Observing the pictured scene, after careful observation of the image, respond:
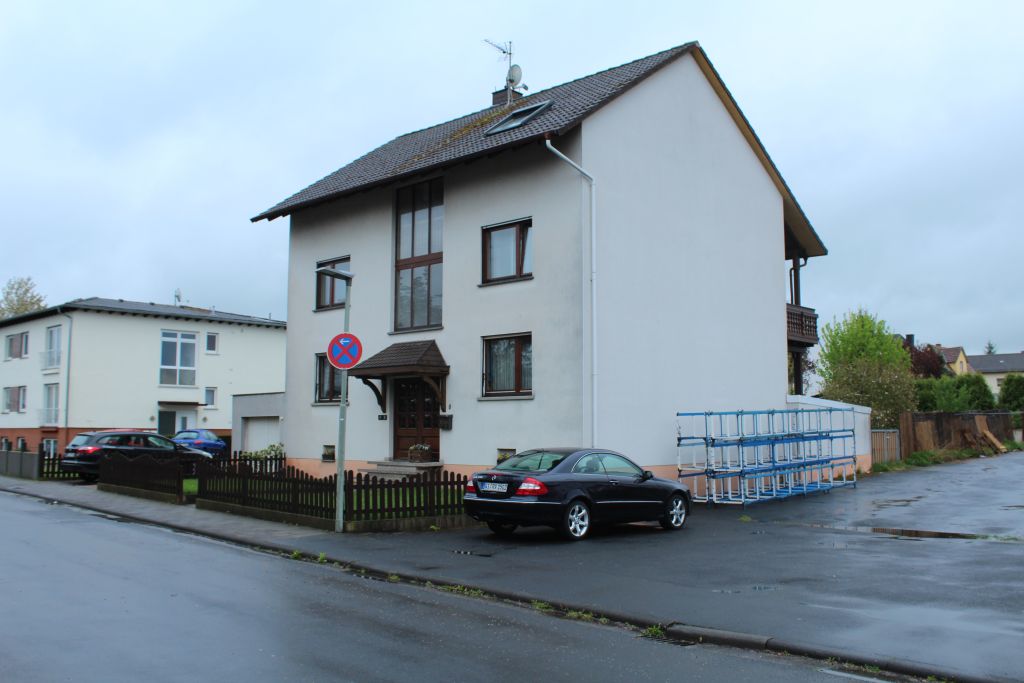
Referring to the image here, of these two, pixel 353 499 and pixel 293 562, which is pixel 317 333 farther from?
pixel 293 562

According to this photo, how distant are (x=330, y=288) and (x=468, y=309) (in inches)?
238

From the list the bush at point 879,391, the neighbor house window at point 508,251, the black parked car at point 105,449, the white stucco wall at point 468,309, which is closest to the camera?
the white stucco wall at point 468,309

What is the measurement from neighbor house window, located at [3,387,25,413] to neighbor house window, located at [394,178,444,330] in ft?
105

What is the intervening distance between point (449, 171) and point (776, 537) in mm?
12088

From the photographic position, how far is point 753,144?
2442 centimetres

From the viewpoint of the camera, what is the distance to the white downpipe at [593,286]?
58.7 feet

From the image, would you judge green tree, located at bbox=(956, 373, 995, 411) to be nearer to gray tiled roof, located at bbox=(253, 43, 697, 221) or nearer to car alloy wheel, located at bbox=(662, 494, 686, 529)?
gray tiled roof, located at bbox=(253, 43, 697, 221)

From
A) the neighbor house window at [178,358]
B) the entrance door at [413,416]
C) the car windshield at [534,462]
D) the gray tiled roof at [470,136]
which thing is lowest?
the car windshield at [534,462]

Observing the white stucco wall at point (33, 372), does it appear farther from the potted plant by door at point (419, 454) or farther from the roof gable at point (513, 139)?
the potted plant by door at point (419, 454)


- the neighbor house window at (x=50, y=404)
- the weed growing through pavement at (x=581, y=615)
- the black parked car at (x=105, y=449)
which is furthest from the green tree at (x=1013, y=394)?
the weed growing through pavement at (x=581, y=615)

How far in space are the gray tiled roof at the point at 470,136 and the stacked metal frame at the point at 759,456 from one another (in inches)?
283

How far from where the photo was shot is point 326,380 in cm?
2427

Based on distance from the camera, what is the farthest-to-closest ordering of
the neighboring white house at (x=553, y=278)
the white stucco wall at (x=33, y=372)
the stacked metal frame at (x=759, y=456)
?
1. the white stucco wall at (x=33, y=372)
2. the stacked metal frame at (x=759, y=456)
3. the neighboring white house at (x=553, y=278)

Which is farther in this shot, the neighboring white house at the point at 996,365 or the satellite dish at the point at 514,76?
the neighboring white house at the point at 996,365
